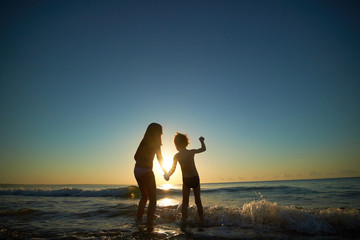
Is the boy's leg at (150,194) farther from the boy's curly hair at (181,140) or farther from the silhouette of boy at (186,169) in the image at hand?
the boy's curly hair at (181,140)

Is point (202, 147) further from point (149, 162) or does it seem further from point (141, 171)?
point (141, 171)

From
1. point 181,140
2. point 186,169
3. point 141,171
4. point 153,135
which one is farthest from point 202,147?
point 141,171

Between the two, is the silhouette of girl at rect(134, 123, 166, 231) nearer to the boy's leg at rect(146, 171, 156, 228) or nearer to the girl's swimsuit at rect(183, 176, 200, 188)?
the boy's leg at rect(146, 171, 156, 228)

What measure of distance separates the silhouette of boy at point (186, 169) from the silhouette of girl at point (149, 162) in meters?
0.59

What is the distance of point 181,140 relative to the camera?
5.23 meters

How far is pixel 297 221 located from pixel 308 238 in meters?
1.01

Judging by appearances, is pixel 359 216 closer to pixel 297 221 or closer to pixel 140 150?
pixel 297 221

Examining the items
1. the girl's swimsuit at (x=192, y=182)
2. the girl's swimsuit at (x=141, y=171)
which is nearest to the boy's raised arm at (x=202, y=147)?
the girl's swimsuit at (x=192, y=182)

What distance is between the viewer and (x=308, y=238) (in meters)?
3.77

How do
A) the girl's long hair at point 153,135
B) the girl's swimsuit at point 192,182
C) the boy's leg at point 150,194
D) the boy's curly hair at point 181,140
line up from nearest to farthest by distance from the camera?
the boy's leg at point 150,194, the girl's long hair at point 153,135, the girl's swimsuit at point 192,182, the boy's curly hair at point 181,140

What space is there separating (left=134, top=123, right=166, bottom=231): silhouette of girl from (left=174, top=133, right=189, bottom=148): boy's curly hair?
29.5 inches

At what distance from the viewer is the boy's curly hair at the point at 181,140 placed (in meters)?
5.21

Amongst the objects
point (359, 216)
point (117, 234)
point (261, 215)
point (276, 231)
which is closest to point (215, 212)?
point (261, 215)

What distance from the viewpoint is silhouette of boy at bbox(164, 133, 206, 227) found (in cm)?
494
